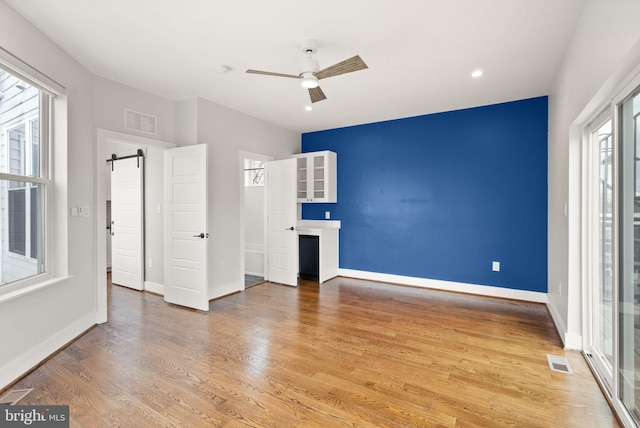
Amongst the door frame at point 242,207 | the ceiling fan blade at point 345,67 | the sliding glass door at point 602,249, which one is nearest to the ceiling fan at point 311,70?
the ceiling fan blade at point 345,67

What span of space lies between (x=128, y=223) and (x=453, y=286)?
5.12 metres

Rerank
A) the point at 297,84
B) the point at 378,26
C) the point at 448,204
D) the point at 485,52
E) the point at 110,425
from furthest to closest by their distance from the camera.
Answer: the point at 448,204 < the point at 297,84 < the point at 485,52 < the point at 378,26 < the point at 110,425

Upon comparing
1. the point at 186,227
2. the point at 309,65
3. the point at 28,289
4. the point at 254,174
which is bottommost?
the point at 28,289

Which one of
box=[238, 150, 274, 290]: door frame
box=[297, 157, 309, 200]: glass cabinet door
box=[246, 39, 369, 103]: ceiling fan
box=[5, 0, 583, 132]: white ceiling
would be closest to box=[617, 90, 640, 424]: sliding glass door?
box=[5, 0, 583, 132]: white ceiling

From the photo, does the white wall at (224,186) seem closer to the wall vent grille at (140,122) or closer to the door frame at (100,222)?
the wall vent grille at (140,122)

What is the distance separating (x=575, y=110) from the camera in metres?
2.50

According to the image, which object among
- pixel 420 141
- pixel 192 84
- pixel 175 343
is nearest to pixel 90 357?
pixel 175 343

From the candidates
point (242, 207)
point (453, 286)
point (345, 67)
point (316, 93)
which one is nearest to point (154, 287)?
point (242, 207)

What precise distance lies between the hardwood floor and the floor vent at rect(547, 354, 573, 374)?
46 mm

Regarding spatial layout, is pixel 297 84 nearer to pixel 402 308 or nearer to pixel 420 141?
pixel 420 141

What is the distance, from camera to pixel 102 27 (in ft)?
8.17

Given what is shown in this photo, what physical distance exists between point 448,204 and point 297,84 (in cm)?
285

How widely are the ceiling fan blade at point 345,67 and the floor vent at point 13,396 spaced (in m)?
3.19

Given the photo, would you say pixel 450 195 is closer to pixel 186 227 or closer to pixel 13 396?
pixel 186 227
